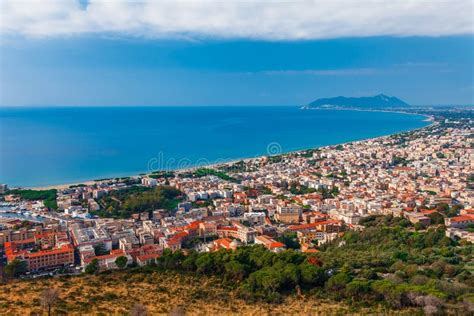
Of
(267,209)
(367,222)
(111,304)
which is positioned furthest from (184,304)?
(267,209)

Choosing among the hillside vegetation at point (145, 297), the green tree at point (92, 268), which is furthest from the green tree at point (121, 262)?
the hillside vegetation at point (145, 297)

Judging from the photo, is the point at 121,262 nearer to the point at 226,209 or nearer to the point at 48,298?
the point at 48,298

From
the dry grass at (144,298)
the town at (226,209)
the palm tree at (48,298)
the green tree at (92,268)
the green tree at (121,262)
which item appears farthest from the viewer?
the town at (226,209)

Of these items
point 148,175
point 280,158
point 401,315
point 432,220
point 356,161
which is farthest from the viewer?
point 280,158

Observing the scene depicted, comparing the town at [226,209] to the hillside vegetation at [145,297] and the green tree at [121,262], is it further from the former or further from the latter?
the hillside vegetation at [145,297]

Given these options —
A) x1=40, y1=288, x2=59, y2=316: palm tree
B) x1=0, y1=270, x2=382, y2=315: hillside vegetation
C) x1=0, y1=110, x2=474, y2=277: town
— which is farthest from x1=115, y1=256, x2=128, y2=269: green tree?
x1=40, y1=288, x2=59, y2=316: palm tree

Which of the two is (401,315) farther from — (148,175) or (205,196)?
(148,175)

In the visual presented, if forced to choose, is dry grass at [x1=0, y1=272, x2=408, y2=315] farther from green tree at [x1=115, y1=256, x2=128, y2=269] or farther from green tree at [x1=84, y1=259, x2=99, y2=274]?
green tree at [x1=115, y1=256, x2=128, y2=269]
